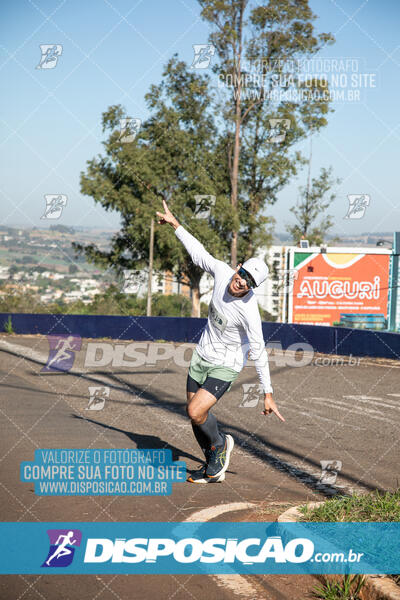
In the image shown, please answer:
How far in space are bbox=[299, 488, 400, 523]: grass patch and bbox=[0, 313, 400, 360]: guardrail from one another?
56.8ft

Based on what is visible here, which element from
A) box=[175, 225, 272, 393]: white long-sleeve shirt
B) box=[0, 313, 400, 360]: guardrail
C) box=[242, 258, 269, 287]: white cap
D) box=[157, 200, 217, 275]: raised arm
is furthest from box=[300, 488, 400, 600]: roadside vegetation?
box=[0, 313, 400, 360]: guardrail

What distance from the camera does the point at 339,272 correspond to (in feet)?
106

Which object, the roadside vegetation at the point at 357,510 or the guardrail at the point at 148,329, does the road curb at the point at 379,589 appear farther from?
the guardrail at the point at 148,329

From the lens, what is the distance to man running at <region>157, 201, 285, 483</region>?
5.93 meters

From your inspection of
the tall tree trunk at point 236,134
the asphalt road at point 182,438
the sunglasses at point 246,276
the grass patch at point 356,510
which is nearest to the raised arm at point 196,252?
the sunglasses at point 246,276

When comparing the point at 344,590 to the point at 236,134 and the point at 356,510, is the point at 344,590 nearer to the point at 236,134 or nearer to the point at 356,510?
the point at 356,510

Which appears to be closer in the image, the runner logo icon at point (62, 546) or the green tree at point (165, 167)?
the runner logo icon at point (62, 546)

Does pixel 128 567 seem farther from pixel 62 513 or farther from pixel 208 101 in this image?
pixel 208 101

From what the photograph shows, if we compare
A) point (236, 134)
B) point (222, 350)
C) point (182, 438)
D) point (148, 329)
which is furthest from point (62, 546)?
point (236, 134)

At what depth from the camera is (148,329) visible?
27891 mm

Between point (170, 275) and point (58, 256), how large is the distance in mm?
12572

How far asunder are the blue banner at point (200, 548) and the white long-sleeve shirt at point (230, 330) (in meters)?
1.46

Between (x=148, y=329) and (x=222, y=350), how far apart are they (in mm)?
21849

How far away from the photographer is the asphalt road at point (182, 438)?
425 centimetres
